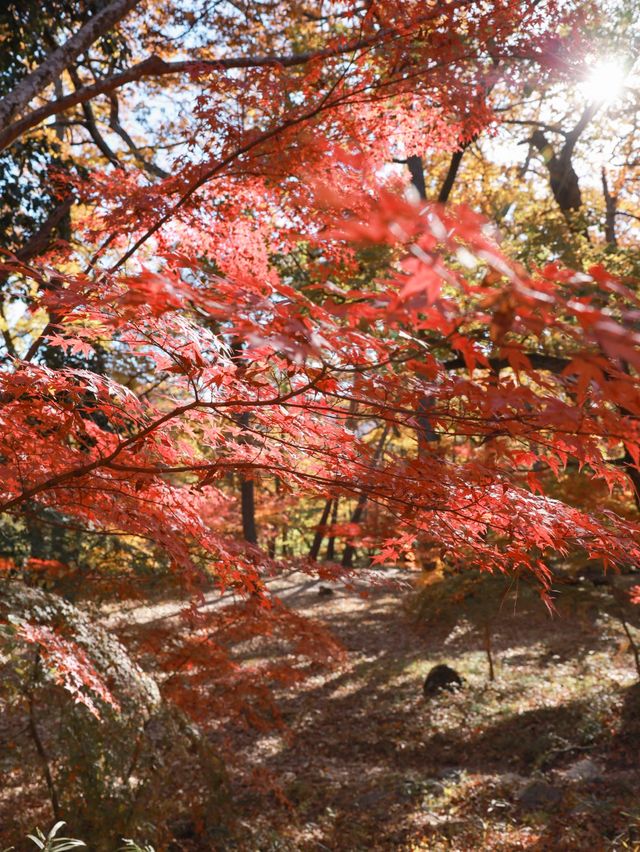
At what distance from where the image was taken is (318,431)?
2.44 meters

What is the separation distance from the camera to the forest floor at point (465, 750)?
18.9 ft

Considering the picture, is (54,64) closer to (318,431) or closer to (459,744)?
(318,431)

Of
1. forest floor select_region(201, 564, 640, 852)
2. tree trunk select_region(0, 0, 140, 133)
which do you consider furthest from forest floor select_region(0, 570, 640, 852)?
tree trunk select_region(0, 0, 140, 133)

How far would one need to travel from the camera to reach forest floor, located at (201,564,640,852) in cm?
576

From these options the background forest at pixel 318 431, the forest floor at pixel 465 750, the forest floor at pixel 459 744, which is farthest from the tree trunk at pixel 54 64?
the forest floor at pixel 465 750

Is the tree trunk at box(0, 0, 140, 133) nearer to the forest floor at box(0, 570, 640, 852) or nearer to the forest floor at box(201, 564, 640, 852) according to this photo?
the forest floor at box(0, 570, 640, 852)

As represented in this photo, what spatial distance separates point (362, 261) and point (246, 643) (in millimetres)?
8055

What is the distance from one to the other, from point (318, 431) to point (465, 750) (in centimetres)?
672

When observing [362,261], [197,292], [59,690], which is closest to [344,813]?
[59,690]

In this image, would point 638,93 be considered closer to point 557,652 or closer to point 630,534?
point 557,652

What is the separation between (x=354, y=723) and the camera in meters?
8.98

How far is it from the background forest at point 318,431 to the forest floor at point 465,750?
0.05 m

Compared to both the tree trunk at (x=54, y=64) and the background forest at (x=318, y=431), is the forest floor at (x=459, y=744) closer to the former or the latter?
the background forest at (x=318, y=431)

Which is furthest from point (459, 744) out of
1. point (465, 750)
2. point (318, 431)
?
point (318, 431)
